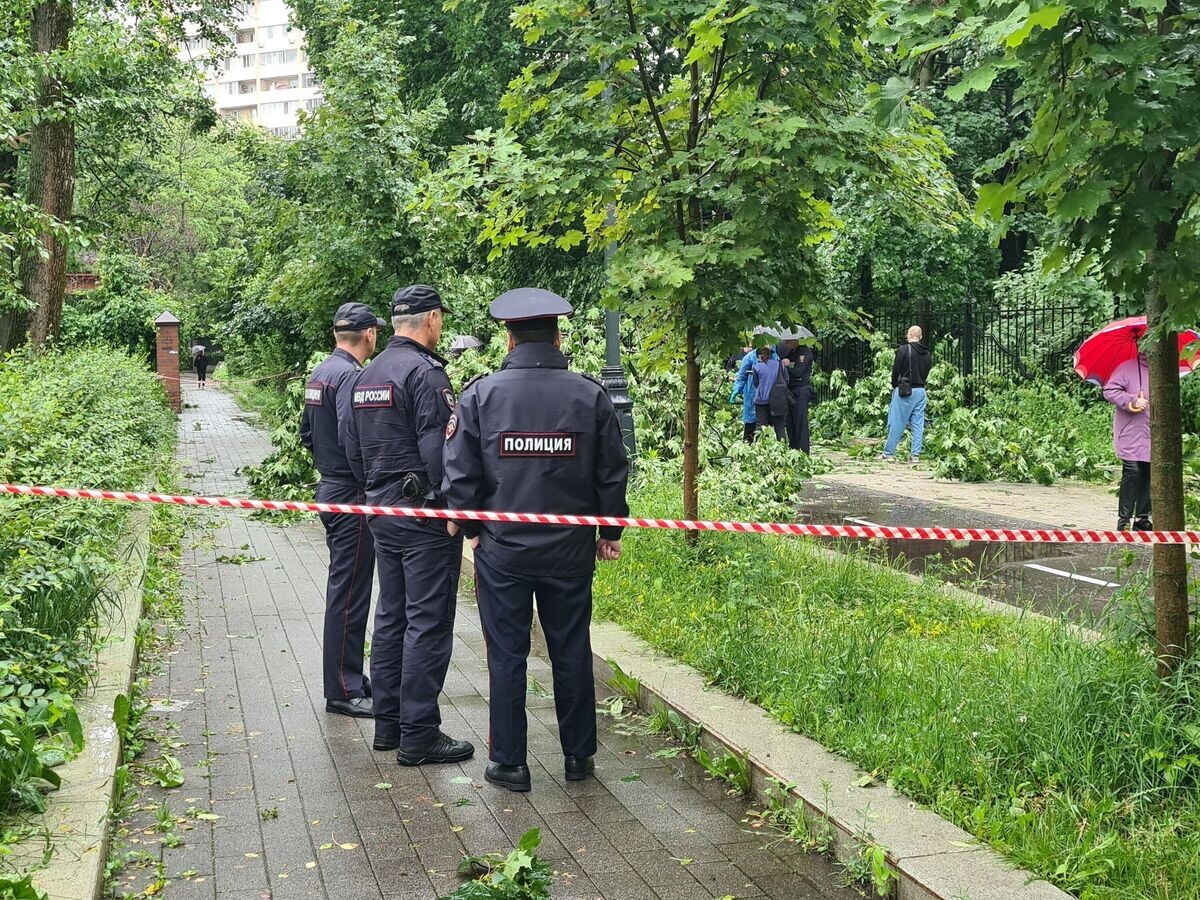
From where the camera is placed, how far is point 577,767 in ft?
17.2

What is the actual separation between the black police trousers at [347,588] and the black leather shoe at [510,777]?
1.46 metres

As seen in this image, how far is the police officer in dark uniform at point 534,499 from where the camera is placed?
513 cm

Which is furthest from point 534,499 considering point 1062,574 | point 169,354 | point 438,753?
point 169,354

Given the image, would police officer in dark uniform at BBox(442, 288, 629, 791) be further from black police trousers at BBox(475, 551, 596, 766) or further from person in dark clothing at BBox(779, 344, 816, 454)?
person in dark clothing at BBox(779, 344, 816, 454)

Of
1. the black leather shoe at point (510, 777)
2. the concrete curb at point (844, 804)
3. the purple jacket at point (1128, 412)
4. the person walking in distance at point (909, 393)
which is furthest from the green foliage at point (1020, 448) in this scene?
the black leather shoe at point (510, 777)

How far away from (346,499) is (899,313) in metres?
17.2

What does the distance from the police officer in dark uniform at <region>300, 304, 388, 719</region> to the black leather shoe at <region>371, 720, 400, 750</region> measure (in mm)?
494

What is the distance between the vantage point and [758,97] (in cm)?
749

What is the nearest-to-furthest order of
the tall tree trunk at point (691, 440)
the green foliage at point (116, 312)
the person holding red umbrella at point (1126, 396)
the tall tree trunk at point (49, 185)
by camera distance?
the tall tree trunk at point (691, 440)
the person holding red umbrella at point (1126, 396)
the tall tree trunk at point (49, 185)
the green foliage at point (116, 312)

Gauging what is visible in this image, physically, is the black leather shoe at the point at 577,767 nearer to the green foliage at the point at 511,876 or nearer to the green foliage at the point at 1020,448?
the green foliage at the point at 511,876

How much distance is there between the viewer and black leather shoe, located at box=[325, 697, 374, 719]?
622cm

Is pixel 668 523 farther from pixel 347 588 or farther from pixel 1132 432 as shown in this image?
pixel 1132 432

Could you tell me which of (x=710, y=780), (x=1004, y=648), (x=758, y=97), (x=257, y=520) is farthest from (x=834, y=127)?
(x=257, y=520)

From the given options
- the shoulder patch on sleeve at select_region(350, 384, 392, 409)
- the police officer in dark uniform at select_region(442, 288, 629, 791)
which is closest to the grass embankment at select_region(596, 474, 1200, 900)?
the police officer in dark uniform at select_region(442, 288, 629, 791)
